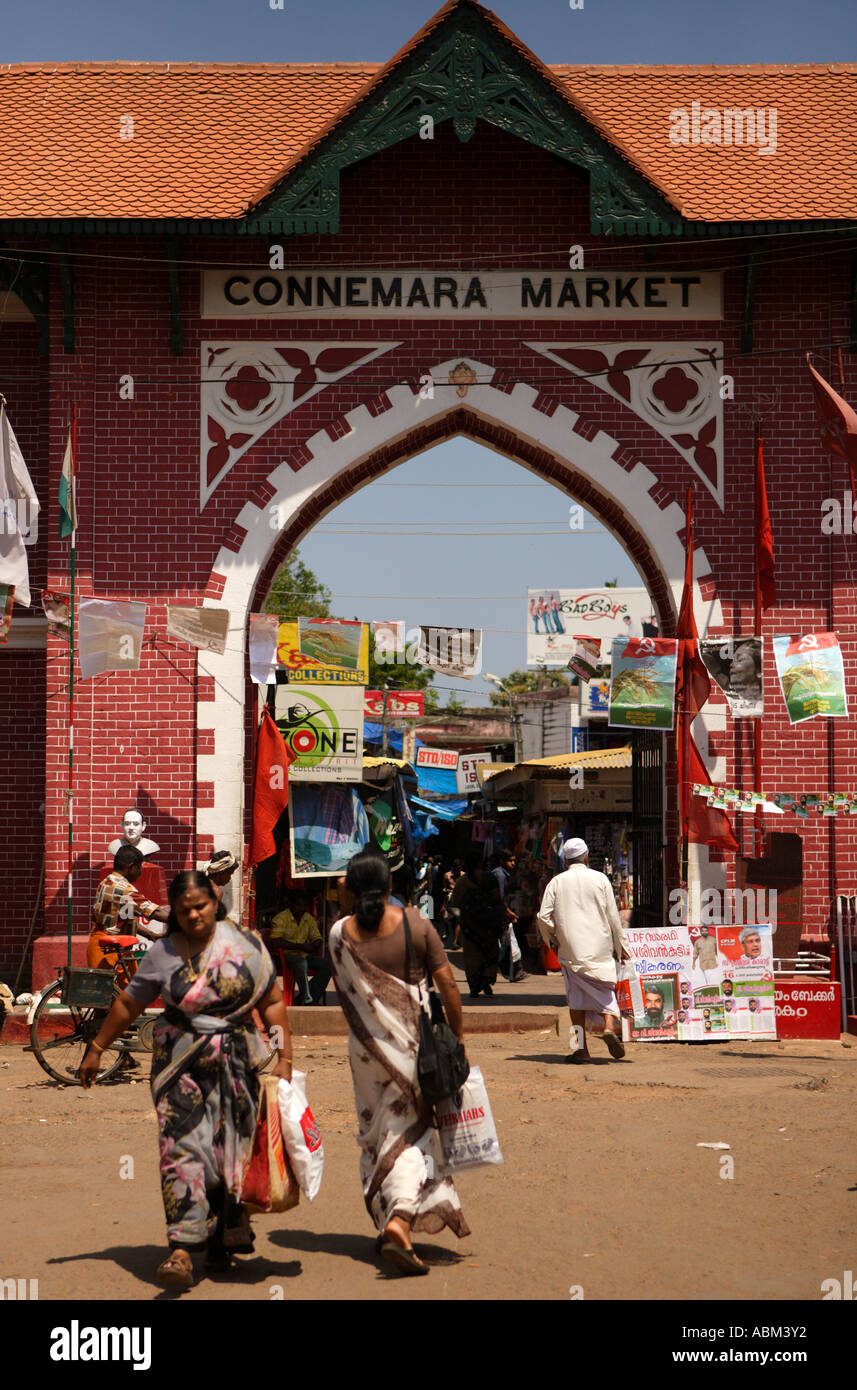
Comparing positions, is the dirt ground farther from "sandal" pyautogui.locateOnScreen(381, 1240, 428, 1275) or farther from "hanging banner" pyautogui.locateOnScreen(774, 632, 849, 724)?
"hanging banner" pyautogui.locateOnScreen(774, 632, 849, 724)

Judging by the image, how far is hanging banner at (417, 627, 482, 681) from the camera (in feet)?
106

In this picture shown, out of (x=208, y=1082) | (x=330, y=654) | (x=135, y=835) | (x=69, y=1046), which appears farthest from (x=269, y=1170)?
(x=330, y=654)

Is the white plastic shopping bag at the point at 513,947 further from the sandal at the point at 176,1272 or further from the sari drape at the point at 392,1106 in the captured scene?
the sandal at the point at 176,1272

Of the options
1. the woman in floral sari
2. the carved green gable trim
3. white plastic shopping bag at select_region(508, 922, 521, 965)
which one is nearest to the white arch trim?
the carved green gable trim

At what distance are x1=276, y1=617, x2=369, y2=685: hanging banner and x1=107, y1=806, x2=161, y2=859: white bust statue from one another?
6.10ft

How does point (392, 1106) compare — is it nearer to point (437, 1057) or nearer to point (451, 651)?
point (437, 1057)

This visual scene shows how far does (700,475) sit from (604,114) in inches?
155

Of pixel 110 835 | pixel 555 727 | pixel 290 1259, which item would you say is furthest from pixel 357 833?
pixel 555 727

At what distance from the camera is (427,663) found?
107 ft

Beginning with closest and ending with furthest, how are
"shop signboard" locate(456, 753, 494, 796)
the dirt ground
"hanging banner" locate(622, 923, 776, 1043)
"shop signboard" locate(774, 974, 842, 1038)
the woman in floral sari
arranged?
the dirt ground < the woman in floral sari < "hanging banner" locate(622, 923, 776, 1043) < "shop signboard" locate(774, 974, 842, 1038) < "shop signboard" locate(456, 753, 494, 796)

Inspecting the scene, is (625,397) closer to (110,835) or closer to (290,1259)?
(110,835)

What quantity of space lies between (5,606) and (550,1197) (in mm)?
7590

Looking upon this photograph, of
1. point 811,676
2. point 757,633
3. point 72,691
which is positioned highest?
point 757,633
